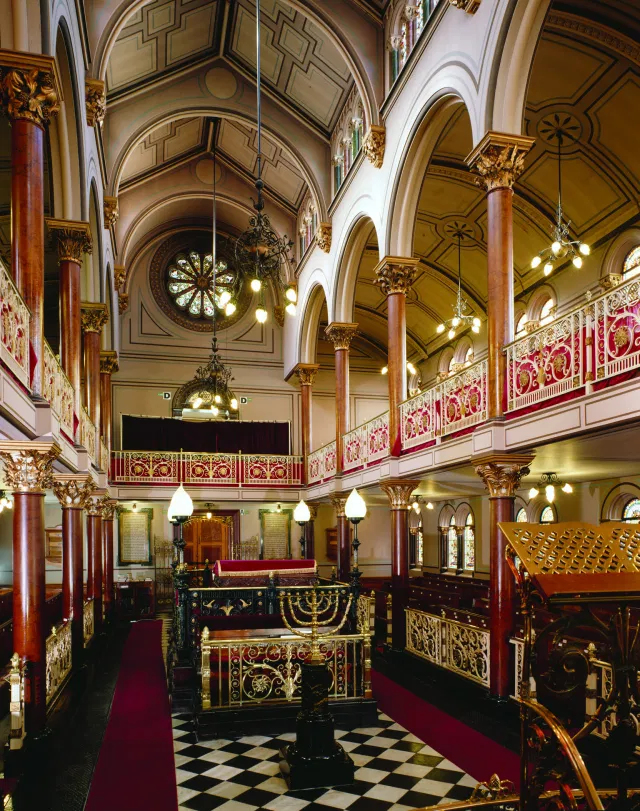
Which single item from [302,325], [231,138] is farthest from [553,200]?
[231,138]

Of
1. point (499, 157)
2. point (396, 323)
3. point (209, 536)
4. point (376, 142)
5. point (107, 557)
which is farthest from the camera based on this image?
point (209, 536)

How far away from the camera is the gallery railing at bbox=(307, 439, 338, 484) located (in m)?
18.4

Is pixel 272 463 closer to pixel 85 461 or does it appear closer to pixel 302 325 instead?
pixel 302 325

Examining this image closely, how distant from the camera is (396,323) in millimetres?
13391

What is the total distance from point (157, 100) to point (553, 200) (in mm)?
10109

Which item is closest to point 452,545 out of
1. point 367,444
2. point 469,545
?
point 469,545

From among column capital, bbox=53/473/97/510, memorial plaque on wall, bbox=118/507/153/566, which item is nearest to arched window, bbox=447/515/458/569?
memorial plaque on wall, bbox=118/507/153/566

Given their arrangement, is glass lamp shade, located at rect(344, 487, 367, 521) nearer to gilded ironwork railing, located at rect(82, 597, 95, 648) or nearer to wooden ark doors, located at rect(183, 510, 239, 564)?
gilded ironwork railing, located at rect(82, 597, 95, 648)

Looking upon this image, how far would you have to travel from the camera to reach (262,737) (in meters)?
7.75

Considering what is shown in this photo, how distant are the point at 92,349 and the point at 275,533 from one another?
10.2 meters

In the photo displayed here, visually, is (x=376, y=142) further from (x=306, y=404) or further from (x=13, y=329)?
(x=13, y=329)

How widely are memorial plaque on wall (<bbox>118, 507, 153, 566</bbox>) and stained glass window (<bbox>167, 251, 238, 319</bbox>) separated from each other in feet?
23.5

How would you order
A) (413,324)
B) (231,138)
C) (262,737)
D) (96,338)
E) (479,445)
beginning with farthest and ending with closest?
1. (413,324)
2. (231,138)
3. (96,338)
4. (479,445)
5. (262,737)

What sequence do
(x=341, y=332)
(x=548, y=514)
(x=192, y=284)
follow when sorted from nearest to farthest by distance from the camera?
(x=548, y=514)
(x=341, y=332)
(x=192, y=284)
